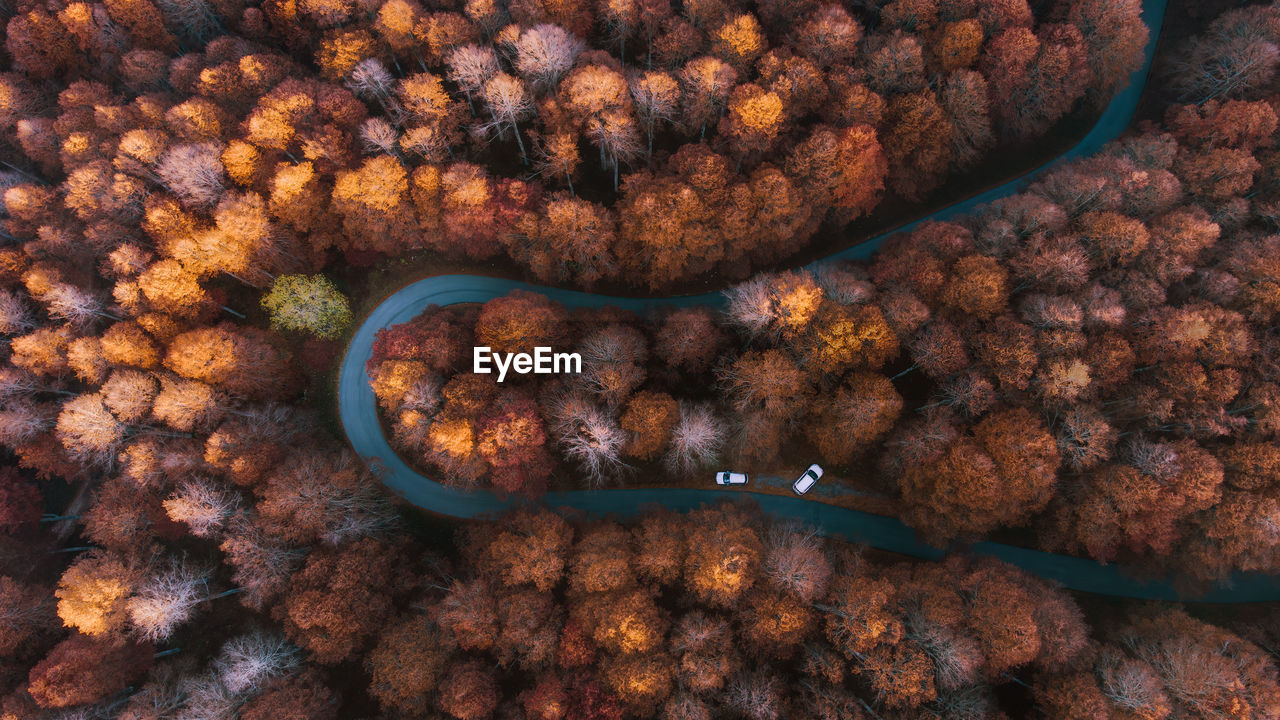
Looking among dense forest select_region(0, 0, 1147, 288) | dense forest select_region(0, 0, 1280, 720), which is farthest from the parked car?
dense forest select_region(0, 0, 1147, 288)

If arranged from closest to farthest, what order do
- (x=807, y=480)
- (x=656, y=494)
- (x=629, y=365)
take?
(x=629, y=365) < (x=807, y=480) < (x=656, y=494)

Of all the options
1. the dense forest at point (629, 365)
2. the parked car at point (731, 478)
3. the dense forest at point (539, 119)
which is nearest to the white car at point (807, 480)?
the parked car at point (731, 478)

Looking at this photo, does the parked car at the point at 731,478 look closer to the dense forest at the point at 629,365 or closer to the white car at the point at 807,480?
the dense forest at the point at 629,365

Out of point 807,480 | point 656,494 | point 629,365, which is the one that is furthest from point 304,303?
point 807,480

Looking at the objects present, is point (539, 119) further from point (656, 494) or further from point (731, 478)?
point (731, 478)

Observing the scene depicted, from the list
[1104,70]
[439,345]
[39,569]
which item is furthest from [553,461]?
[1104,70]

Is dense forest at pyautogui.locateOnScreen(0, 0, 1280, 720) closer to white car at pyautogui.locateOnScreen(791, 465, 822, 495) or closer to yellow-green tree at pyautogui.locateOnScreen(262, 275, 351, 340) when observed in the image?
yellow-green tree at pyautogui.locateOnScreen(262, 275, 351, 340)
